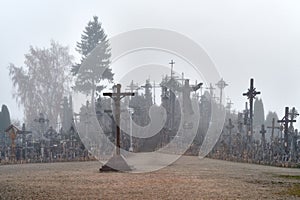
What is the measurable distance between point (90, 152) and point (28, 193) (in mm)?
13144

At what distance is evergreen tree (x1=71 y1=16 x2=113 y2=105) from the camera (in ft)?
135

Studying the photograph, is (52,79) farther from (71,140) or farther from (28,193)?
(28,193)

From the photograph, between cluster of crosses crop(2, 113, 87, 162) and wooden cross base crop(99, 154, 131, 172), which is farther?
cluster of crosses crop(2, 113, 87, 162)

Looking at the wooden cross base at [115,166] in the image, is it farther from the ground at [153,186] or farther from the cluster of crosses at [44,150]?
the cluster of crosses at [44,150]

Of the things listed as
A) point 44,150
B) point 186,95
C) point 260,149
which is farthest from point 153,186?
point 186,95

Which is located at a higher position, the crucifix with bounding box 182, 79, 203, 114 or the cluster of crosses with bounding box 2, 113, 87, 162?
the crucifix with bounding box 182, 79, 203, 114

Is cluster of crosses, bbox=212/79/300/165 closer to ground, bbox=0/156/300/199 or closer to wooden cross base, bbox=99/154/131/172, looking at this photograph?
ground, bbox=0/156/300/199

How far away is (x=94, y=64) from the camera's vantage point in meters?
42.0

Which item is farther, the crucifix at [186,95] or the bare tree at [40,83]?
the bare tree at [40,83]

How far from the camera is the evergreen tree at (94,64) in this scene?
41.0 meters

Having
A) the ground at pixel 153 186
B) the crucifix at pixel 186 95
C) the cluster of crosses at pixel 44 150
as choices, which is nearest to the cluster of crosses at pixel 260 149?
the ground at pixel 153 186

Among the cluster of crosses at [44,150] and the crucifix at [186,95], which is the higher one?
the crucifix at [186,95]

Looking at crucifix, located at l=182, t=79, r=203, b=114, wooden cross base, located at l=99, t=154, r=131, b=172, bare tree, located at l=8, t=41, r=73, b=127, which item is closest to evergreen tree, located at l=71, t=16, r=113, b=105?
bare tree, located at l=8, t=41, r=73, b=127

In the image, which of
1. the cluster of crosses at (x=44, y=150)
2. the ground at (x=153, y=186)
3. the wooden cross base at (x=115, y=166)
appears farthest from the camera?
the cluster of crosses at (x=44, y=150)
